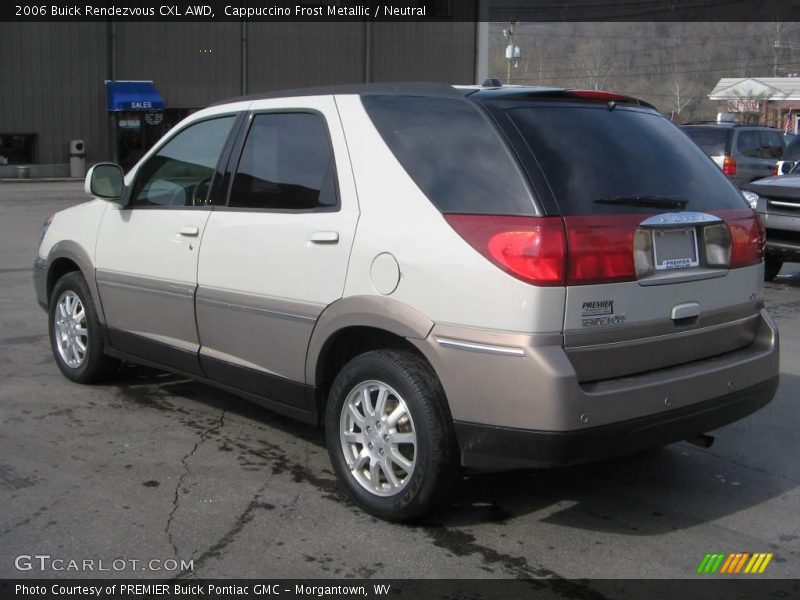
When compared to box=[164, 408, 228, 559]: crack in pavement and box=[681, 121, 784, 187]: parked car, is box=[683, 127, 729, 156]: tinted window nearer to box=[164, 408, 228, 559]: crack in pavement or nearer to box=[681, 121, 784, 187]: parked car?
box=[681, 121, 784, 187]: parked car

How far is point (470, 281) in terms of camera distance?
12.1 ft

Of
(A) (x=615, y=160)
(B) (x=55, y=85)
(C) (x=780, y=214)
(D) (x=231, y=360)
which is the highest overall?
(B) (x=55, y=85)

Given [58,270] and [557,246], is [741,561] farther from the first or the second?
[58,270]

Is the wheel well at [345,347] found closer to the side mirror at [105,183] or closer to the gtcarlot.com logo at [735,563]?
the gtcarlot.com logo at [735,563]

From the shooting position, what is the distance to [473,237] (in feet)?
12.2

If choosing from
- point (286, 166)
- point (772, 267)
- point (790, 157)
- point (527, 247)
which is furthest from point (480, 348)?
point (790, 157)

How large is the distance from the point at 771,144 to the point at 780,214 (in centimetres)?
809

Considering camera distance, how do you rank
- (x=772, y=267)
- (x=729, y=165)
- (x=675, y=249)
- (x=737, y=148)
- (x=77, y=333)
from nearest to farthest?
1. (x=675, y=249)
2. (x=77, y=333)
3. (x=772, y=267)
4. (x=729, y=165)
5. (x=737, y=148)

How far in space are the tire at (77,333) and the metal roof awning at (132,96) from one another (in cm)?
2719

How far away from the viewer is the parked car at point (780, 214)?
10727mm

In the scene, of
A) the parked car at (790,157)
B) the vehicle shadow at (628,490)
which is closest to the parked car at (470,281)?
the vehicle shadow at (628,490)

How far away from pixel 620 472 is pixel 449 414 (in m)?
1.40
